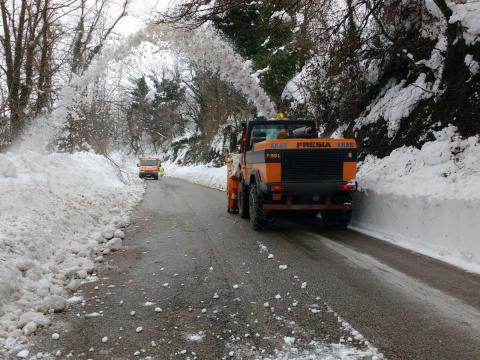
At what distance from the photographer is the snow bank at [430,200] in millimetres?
6223

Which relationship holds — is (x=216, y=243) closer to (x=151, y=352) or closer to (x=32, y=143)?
(x=151, y=352)

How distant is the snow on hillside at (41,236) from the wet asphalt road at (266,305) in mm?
294

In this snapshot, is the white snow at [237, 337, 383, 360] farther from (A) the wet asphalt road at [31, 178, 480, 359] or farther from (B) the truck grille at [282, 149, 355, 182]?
(B) the truck grille at [282, 149, 355, 182]

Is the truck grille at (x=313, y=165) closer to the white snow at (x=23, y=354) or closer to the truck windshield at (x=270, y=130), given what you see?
the truck windshield at (x=270, y=130)

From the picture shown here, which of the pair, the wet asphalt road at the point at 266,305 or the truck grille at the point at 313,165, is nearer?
the wet asphalt road at the point at 266,305

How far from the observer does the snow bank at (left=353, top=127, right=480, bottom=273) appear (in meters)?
6.22

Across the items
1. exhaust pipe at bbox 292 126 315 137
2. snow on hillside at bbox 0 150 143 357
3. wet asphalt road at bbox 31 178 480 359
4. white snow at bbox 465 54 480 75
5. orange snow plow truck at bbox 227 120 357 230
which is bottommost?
wet asphalt road at bbox 31 178 480 359

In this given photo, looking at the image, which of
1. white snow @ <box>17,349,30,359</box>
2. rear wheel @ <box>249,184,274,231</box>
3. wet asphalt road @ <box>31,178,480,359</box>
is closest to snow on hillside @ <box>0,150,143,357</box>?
white snow @ <box>17,349,30,359</box>

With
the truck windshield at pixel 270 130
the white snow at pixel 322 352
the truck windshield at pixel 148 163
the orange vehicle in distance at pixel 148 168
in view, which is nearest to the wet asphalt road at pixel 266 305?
the white snow at pixel 322 352

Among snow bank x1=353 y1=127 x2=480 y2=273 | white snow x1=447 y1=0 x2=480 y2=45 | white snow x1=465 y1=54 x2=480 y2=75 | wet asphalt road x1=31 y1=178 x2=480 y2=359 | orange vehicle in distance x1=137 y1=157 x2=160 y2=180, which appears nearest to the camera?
wet asphalt road x1=31 y1=178 x2=480 y2=359

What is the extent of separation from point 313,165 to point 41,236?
5.05 m

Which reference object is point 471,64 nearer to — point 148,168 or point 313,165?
point 313,165

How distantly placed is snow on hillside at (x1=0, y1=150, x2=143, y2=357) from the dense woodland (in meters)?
3.11

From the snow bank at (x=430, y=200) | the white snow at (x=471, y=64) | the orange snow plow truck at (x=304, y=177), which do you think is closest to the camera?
the snow bank at (x=430, y=200)
